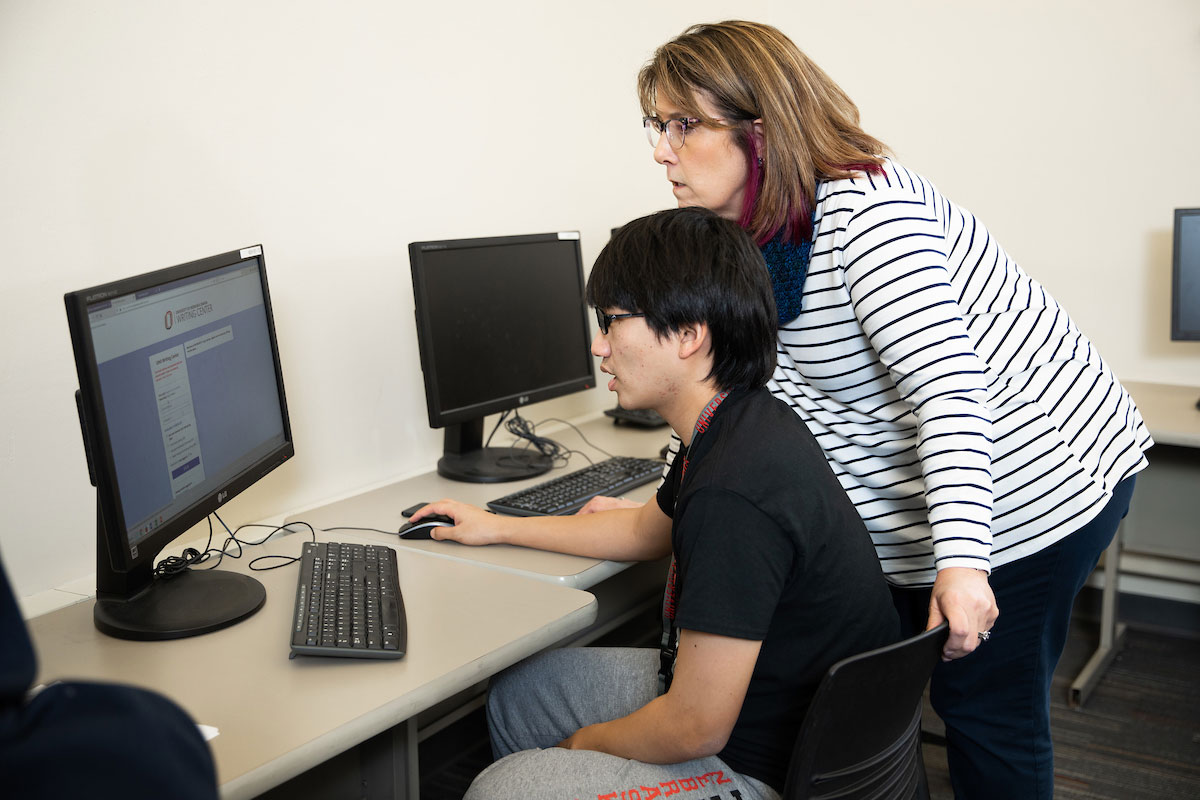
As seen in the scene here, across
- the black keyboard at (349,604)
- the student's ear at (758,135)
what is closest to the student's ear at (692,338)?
the student's ear at (758,135)

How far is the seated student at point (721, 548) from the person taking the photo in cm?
116

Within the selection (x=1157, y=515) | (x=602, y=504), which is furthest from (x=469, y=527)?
(x=1157, y=515)

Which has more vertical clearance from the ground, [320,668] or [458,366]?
[458,366]

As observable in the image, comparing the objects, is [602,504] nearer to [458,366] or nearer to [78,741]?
[458,366]

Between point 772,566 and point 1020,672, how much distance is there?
58 cm

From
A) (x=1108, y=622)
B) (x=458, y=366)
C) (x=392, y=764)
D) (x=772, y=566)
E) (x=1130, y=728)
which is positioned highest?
(x=458, y=366)

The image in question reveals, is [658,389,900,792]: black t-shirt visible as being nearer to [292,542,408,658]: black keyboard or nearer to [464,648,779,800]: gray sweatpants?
[464,648,779,800]: gray sweatpants

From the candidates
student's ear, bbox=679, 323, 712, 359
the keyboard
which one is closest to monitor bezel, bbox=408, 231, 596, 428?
the keyboard

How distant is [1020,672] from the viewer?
1481mm

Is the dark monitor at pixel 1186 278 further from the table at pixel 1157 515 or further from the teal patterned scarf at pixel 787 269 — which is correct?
the teal patterned scarf at pixel 787 269

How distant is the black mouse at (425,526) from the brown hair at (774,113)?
2.40 ft

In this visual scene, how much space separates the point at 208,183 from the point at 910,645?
1426 millimetres

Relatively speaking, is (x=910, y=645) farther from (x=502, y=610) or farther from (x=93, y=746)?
(x=93, y=746)

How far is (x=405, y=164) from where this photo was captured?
7.27 feet
